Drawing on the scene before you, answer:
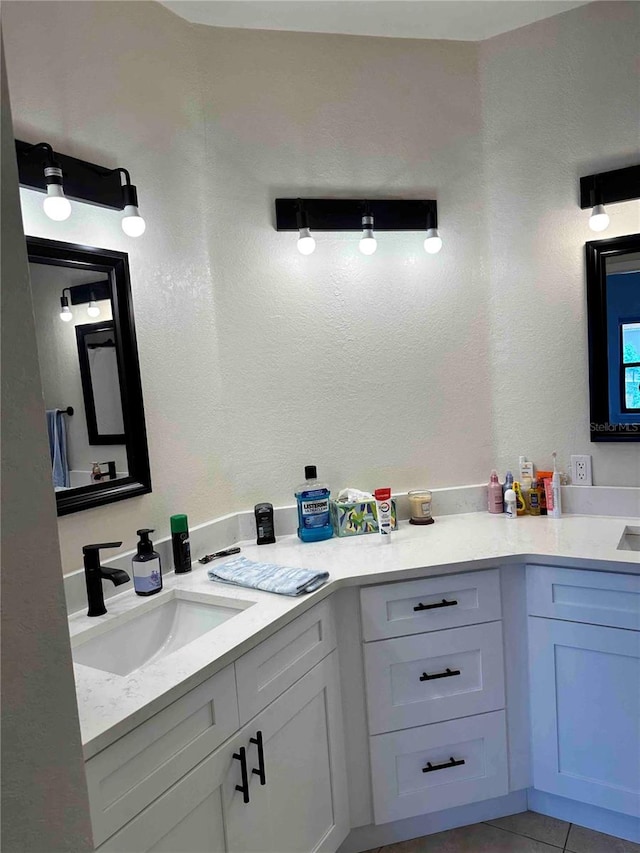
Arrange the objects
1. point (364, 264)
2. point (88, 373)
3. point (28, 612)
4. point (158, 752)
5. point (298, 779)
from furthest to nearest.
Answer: point (364, 264), point (88, 373), point (298, 779), point (158, 752), point (28, 612)

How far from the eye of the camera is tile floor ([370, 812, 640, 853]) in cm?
179

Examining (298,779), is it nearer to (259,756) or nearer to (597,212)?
(259,756)

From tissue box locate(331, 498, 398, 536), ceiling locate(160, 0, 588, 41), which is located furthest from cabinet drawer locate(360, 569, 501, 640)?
Result: ceiling locate(160, 0, 588, 41)

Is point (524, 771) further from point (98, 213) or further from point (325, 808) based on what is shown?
point (98, 213)

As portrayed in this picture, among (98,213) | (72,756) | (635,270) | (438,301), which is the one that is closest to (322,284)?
(438,301)

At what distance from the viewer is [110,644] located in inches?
58.0

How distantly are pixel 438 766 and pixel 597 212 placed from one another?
1.95 metres

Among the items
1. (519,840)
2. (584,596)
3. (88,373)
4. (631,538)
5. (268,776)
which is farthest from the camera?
(631,538)

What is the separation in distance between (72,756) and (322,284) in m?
1.87

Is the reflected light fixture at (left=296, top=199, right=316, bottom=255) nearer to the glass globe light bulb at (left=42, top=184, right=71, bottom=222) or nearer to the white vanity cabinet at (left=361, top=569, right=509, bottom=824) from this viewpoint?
the glass globe light bulb at (left=42, top=184, right=71, bottom=222)

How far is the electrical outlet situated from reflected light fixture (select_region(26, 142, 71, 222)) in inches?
75.9

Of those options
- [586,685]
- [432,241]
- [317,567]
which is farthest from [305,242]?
[586,685]

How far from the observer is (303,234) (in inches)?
81.7

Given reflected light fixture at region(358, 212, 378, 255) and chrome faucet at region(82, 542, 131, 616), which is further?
reflected light fixture at region(358, 212, 378, 255)
